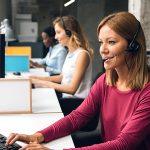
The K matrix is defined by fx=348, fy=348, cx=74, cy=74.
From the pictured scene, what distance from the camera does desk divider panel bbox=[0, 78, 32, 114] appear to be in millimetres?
1982

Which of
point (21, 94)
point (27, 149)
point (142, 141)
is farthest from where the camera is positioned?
point (21, 94)

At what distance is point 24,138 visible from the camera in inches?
57.1

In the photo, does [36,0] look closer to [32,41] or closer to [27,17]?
[27,17]

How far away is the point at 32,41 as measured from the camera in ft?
21.8

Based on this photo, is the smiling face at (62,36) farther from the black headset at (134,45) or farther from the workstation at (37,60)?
the black headset at (134,45)

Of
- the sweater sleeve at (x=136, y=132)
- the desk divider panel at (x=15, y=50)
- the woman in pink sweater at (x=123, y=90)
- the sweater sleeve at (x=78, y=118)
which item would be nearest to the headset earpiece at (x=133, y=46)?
the woman in pink sweater at (x=123, y=90)

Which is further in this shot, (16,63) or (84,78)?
(16,63)

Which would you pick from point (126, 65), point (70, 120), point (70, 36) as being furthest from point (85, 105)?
point (70, 36)

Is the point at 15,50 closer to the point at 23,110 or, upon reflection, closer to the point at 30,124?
the point at 23,110

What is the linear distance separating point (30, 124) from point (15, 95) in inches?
11.2

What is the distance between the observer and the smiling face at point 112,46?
1.49 m

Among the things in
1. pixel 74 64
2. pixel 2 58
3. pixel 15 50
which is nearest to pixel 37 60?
pixel 15 50

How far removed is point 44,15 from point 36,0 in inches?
14.5

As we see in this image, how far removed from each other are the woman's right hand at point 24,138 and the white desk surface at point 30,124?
0.03 m
